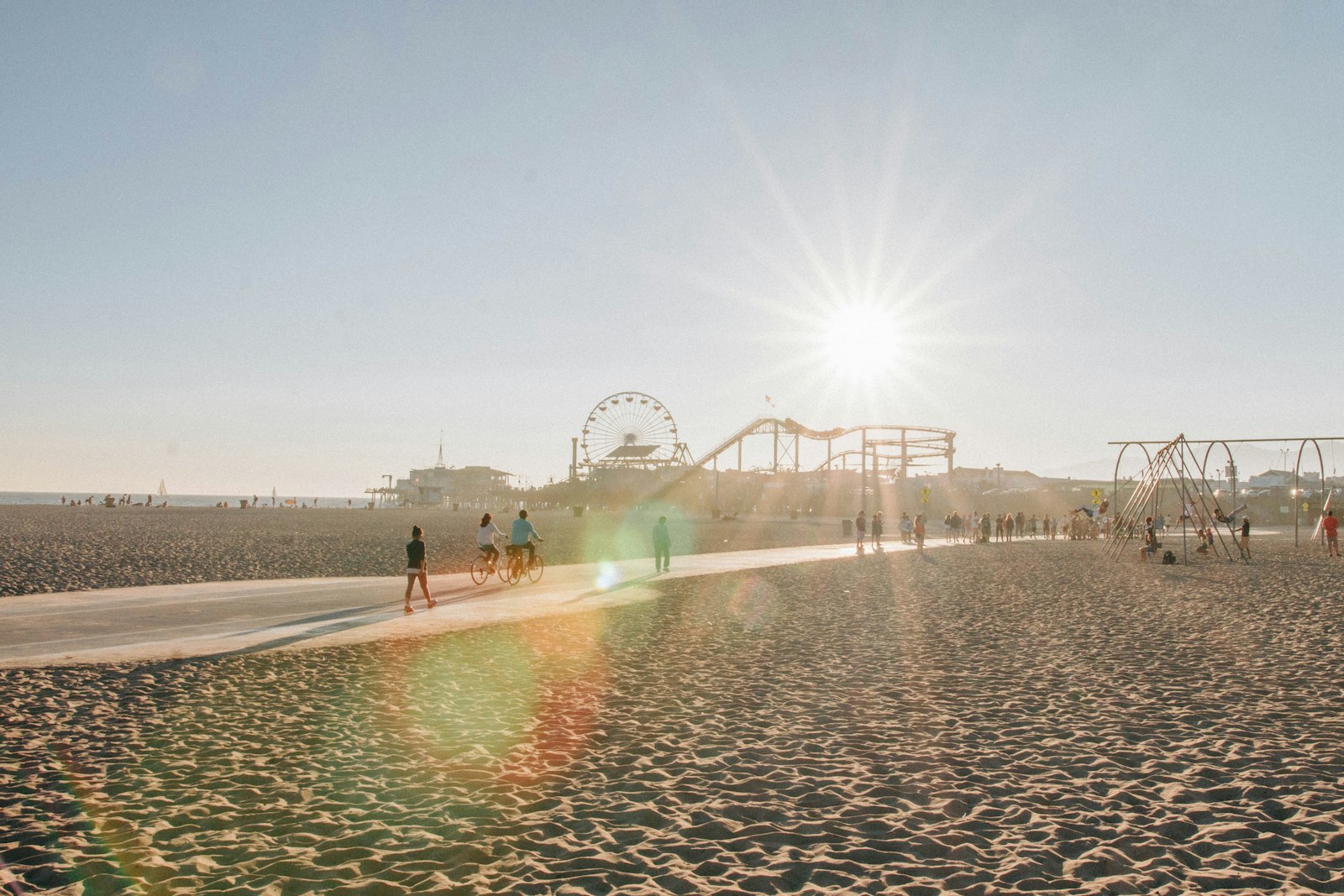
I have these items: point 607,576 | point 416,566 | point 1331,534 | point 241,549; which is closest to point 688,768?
point 416,566

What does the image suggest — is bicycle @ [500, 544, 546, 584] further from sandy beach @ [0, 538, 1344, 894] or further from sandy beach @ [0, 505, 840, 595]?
sandy beach @ [0, 538, 1344, 894]

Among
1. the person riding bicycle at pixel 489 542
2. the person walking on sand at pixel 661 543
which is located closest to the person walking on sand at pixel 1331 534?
the person walking on sand at pixel 661 543

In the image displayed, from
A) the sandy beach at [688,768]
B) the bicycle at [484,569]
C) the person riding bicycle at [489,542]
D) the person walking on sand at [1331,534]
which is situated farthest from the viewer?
the person walking on sand at [1331,534]

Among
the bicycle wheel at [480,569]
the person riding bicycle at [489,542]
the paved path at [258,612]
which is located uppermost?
the person riding bicycle at [489,542]

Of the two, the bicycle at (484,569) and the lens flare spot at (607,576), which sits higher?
the bicycle at (484,569)

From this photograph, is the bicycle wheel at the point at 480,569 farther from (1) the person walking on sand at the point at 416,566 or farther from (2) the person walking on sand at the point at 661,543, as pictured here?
(2) the person walking on sand at the point at 661,543

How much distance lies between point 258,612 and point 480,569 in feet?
19.4

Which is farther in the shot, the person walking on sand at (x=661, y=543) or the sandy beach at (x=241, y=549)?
the person walking on sand at (x=661, y=543)

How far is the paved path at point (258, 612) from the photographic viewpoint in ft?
35.3

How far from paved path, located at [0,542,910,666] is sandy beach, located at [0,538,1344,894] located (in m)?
0.99

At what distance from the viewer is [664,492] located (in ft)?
308

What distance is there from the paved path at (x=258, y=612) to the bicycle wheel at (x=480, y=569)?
0.20 m

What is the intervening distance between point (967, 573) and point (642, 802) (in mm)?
19163

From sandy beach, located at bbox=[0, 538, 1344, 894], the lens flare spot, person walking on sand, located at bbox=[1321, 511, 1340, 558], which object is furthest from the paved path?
person walking on sand, located at bbox=[1321, 511, 1340, 558]
